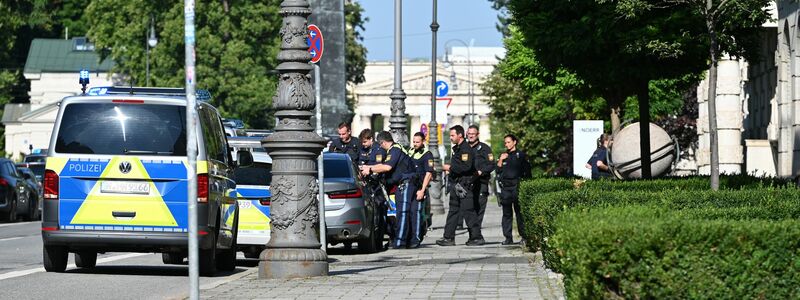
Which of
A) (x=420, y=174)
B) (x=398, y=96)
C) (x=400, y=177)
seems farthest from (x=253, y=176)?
(x=398, y=96)

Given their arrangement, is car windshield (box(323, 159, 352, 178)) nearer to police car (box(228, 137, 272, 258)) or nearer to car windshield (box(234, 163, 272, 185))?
car windshield (box(234, 163, 272, 185))

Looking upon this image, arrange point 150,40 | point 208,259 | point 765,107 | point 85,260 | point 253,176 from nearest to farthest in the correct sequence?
point 208,259
point 85,260
point 253,176
point 765,107
point 150,40

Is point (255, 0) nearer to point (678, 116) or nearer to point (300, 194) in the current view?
point (678, 116)

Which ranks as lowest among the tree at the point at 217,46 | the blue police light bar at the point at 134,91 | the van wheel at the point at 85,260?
the van wheel at the point at 85,260

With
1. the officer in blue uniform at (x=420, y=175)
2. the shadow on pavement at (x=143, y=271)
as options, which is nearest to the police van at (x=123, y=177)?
the shadow on pavement at (x=143, y=271)

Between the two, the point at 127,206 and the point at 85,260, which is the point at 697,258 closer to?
the point at 127,206

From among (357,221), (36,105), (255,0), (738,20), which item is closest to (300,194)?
(357,221)

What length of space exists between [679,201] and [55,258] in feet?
22.5

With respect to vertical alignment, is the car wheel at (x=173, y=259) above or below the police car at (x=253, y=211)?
below

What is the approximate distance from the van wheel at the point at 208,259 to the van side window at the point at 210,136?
2.88ft

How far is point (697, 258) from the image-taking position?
9.16 m

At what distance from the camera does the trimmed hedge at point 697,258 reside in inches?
359

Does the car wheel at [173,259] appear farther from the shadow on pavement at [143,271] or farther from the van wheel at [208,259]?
the van wheel at [208,259]

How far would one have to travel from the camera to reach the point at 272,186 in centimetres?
1578
